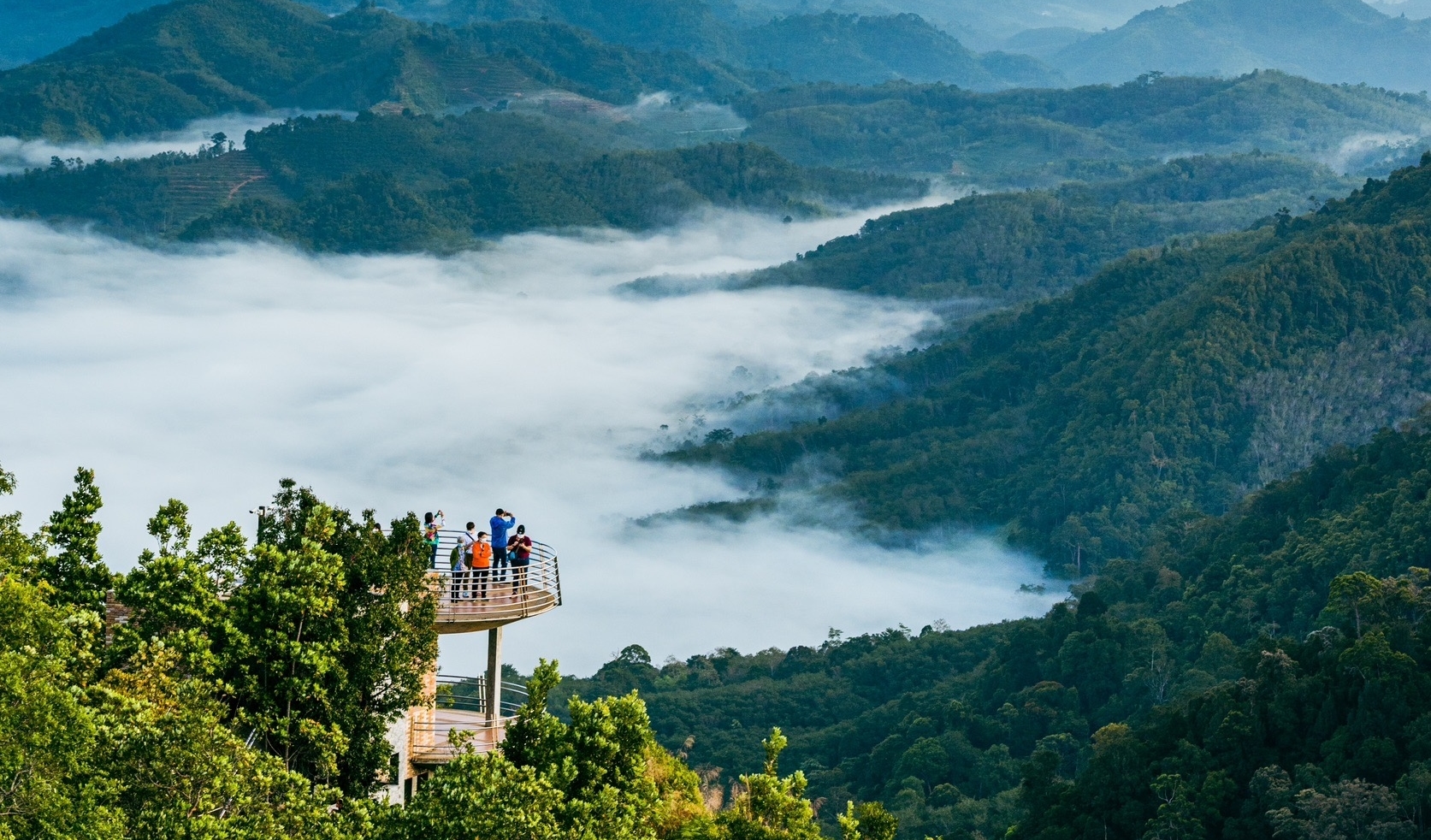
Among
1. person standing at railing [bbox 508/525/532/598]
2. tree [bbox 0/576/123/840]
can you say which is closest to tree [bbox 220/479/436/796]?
person standing at railing [bbox 508/525/532/598]

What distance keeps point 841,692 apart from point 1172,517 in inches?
1329

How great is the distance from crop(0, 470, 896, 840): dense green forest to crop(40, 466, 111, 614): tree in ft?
0.16

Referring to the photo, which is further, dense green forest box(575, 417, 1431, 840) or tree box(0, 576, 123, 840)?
dense green forest box(575, 417, 1431, 840)

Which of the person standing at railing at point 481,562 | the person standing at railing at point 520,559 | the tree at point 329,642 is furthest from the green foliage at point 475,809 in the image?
the person standing at railing at point 520,559

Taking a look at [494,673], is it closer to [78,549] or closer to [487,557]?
[487,557]

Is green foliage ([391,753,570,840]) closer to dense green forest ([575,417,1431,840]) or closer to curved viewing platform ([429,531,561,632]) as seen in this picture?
curved viewing platform ([429,531,561,632])

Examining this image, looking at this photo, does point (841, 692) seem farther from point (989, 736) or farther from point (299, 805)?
point (299, 805)

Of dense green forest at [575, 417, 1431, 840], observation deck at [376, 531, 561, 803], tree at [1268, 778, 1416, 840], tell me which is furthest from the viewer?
dense green forest at [575, 417, 1431, 840]

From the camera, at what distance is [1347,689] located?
8938 centimetres

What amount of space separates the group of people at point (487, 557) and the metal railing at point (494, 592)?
18mm

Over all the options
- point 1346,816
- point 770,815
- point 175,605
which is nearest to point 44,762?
point 175,605

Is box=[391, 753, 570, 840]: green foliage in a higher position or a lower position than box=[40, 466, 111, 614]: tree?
lower

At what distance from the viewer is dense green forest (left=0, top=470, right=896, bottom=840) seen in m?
41.2

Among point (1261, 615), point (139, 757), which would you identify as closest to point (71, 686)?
point (139, 757)
